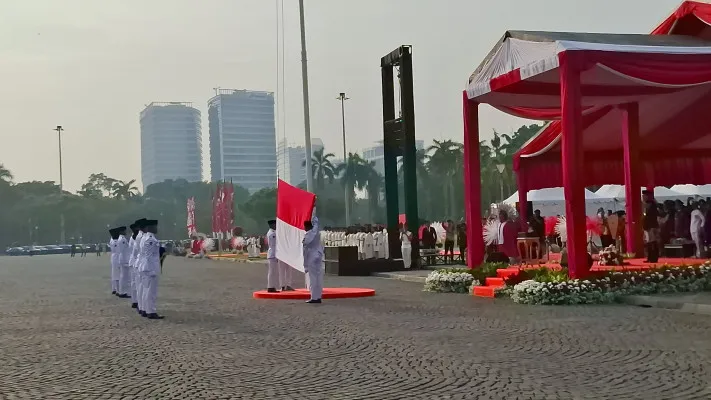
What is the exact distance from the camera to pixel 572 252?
17375 mm

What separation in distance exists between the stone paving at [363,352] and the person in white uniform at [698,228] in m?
6.86

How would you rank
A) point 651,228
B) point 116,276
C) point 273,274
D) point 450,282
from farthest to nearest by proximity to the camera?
point 116,276, point 651,228, point 273,274, point 450,282

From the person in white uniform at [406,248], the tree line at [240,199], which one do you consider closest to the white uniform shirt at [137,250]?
the person in white uniform at [406,248]

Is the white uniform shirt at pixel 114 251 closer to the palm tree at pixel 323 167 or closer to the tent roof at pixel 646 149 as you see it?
A: the tent roof at pixel 646 149

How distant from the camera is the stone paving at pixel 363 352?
27.4ft

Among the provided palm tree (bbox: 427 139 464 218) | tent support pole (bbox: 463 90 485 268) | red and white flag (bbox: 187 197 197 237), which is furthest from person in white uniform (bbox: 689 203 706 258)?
palm tree (bbox: 427 139 464 218)

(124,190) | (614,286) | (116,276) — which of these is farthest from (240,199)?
(614,286)

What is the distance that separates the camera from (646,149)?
26406 mm

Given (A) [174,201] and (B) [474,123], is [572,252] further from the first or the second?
(A) [174,201]

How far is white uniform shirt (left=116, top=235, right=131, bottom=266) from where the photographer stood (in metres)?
22.9

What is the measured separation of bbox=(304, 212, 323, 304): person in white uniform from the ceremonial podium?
36.0ft

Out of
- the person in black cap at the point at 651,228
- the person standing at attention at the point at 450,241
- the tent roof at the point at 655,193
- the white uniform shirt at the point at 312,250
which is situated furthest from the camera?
the tent roof at the point at 655,193

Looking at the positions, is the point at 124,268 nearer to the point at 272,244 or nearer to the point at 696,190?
the point at 272,244

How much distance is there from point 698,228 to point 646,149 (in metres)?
5.07
